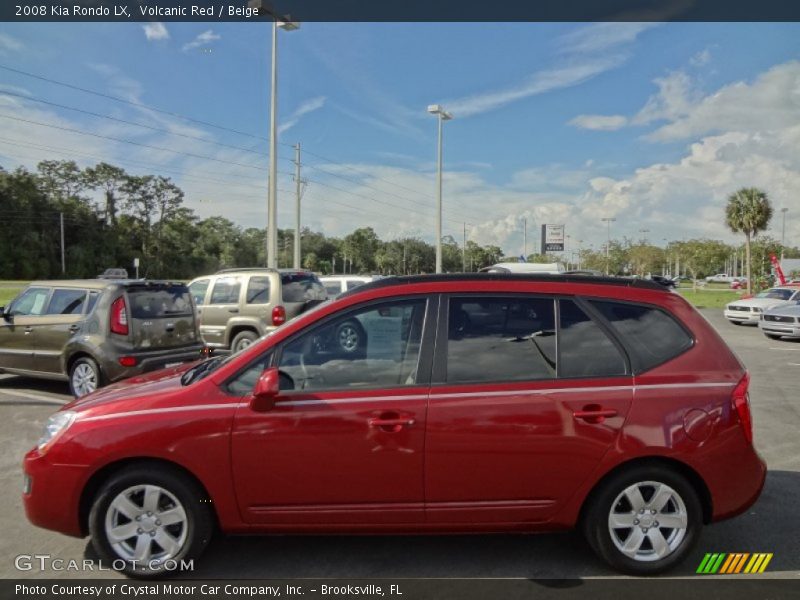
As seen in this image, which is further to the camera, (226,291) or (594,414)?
(226,291)

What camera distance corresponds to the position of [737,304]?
21.4 m

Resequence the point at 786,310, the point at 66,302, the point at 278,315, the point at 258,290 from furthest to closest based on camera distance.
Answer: the point at 786,310
the point at 258,290
the point at 278,315
the point at 66,302

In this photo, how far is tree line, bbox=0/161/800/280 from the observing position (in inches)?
2689

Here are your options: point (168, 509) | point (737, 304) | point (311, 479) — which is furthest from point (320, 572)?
point (737, 304)

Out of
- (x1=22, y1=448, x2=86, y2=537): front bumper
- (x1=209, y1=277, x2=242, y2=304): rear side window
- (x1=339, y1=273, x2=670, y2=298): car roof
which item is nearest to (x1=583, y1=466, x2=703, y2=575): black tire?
(x1=339, y1=273, x2=670, y2=298): car roof

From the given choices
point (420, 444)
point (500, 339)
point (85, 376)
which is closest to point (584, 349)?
point (500, 339)

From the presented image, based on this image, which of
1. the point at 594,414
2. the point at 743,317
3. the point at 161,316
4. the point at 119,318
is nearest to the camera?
the point at 594,414

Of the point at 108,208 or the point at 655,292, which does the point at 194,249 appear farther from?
the point at 655,292

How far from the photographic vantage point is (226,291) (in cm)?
1163

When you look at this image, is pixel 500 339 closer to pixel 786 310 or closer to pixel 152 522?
pixel 152 522

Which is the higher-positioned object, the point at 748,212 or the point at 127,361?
the point at 748,212

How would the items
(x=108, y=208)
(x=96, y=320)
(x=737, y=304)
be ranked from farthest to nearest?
1. (x=108, y=208)
2. (x=737, y=304)
3. (x=96, y=320)

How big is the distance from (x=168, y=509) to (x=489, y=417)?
1.89m

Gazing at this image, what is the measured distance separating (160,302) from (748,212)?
4000 cm
